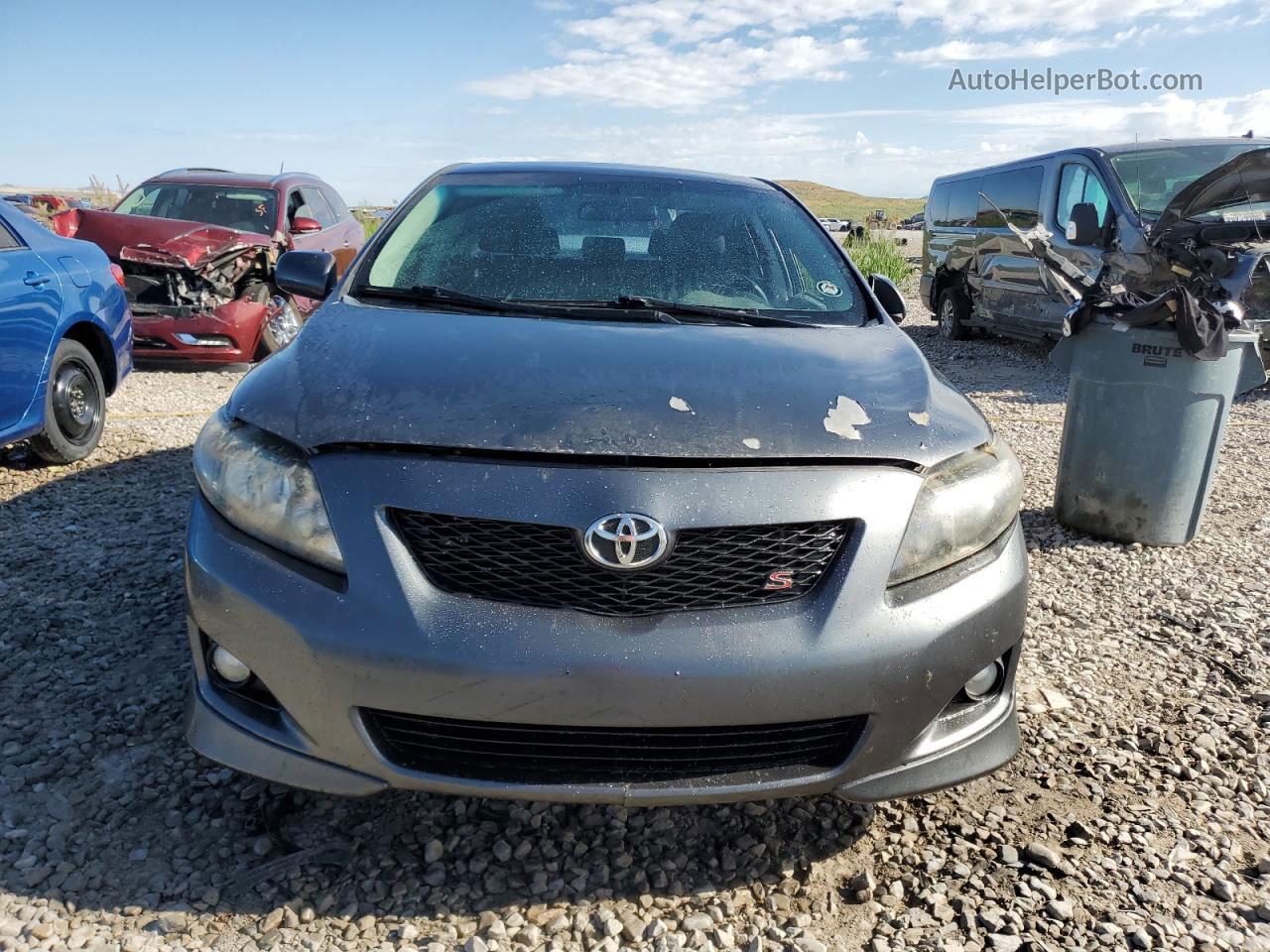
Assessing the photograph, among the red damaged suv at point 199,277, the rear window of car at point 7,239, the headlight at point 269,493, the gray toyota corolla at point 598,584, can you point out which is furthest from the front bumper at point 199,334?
the headlight at point 269,493

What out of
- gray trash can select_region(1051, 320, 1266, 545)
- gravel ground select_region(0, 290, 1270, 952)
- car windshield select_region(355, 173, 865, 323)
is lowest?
gravel ground select_region(0, 290, 1270, 952)

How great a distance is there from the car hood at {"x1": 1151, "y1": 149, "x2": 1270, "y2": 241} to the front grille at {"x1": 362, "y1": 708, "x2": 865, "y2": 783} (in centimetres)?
468

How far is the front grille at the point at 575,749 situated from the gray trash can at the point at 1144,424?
315cm

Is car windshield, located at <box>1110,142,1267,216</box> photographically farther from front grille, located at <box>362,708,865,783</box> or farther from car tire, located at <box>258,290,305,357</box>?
front grille, located at <box>362,708,865,783</box>

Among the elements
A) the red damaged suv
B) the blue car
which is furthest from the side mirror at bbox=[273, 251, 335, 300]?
the red damaged suv

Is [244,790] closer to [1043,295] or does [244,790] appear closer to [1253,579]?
[1253,579]

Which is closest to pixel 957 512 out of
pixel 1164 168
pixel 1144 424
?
pixel 1144 424

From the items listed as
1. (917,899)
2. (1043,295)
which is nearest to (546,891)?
(917,899)

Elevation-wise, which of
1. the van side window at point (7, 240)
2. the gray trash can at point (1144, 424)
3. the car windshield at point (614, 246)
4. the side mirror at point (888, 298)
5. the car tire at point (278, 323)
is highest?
the car windshield at point (614, 246)

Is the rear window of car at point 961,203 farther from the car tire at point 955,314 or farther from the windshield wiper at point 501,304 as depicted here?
the windshield wiper at point 501,304

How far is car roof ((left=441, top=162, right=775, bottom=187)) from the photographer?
3635 millimetres

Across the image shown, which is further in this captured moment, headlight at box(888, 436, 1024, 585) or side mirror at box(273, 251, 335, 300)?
side mirror at box(273, 251, 335, 300)

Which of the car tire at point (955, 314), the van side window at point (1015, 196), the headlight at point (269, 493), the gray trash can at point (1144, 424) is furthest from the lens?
the car tire at point (955, 314)

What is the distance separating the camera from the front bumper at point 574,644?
1.82 meters
